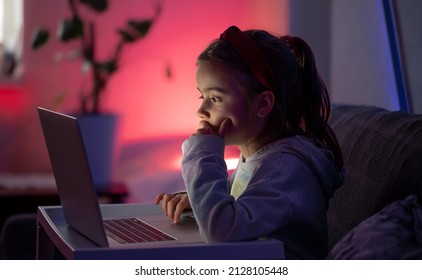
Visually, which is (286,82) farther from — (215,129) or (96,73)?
(96,73)

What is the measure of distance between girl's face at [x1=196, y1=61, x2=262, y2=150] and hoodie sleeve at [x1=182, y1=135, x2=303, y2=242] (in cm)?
5

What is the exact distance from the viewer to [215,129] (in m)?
1.27

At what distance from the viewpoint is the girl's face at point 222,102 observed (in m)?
1.27

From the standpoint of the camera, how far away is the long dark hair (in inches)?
51.2

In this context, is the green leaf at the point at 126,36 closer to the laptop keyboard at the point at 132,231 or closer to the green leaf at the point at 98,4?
the green leaf at the point at 98,4

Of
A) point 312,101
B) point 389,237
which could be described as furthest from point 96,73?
point 389,237

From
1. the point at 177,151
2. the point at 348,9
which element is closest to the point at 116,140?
the point at 177,151

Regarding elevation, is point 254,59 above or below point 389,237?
above

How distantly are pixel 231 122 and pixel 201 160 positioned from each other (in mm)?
107

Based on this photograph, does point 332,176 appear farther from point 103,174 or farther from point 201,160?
point 103,174

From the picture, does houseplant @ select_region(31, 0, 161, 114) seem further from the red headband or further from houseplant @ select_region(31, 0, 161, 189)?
the red headband

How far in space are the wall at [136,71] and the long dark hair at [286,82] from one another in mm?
2163

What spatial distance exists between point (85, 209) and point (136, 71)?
251 centimetres

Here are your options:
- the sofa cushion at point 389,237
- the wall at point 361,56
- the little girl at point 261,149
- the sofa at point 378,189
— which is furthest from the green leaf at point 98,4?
the sofa cushion at point 389,237
